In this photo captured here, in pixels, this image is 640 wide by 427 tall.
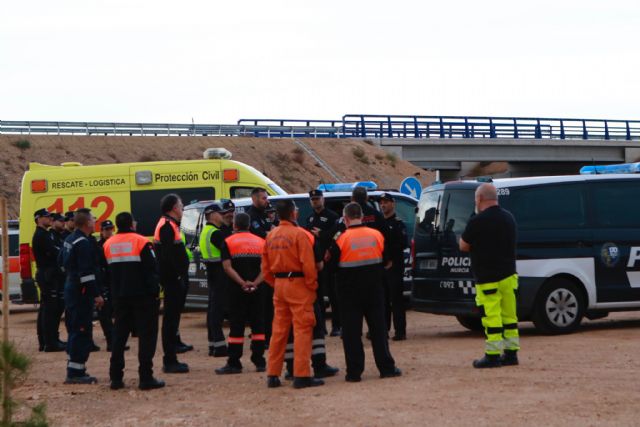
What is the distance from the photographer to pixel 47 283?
14664 mm

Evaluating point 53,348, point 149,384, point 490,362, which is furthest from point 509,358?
point 53,348

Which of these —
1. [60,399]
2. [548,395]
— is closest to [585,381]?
[548,395]

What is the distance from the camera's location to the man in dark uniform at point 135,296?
35.5 feet

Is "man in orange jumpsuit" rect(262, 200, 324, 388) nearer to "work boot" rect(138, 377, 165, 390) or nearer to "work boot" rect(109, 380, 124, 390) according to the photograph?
"work boot" rect(138, 377, 165, 390)

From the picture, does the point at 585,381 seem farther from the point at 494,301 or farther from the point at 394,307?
the point at 394,307

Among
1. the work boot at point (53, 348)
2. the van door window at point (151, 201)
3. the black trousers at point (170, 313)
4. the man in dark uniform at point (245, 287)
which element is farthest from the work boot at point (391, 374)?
the van door window at point (151, 201)

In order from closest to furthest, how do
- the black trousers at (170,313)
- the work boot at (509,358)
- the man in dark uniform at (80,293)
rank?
the work boot at (509,358), the man in dark uniform at (80,293), the black trousers at (170,313)

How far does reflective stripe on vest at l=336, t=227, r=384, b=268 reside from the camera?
10484mm

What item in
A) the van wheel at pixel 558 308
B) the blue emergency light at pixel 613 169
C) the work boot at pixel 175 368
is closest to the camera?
the work boot at pixel 175 368

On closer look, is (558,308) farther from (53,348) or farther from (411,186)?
(411,186)

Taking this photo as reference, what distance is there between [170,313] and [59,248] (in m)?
3.34

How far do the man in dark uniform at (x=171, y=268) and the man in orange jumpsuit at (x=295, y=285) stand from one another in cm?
190

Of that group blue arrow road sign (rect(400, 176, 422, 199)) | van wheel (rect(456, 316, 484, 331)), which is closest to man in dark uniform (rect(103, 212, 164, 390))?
van wheel (rect(456, 316, 484, 331))

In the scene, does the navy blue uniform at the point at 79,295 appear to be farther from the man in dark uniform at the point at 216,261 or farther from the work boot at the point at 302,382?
the work boot at the point at 302,382
